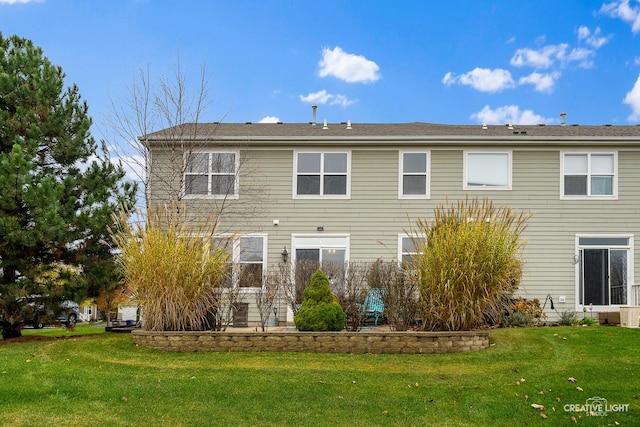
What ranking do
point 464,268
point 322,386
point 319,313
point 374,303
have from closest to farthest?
point 322,386, point 464,268, point 319,313, point 374,303

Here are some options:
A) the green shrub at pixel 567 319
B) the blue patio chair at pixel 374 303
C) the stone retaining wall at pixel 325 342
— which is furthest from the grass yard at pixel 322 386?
the green shrub at pixel 567 319

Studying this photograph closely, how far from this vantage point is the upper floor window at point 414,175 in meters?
14.4

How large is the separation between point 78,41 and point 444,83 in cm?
913

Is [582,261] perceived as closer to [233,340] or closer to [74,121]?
[233,340]

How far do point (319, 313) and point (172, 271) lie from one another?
8.08 feet

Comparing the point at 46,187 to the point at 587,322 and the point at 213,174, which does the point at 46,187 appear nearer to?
the point at 213,174

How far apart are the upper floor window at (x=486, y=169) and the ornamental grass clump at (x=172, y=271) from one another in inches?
306

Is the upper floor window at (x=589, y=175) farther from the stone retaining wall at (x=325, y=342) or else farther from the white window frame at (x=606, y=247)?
the stone retaining wall at (x=325, y=342)

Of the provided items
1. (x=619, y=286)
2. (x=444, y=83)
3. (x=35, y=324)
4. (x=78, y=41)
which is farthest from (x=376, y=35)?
(x=35, y=324)

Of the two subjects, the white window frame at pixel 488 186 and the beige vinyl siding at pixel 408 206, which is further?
the white window frame at pixel 488 186

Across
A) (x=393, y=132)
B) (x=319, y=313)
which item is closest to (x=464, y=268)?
(x=319, y=313)

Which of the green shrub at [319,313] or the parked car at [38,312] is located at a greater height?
the green shrub at [319,313]

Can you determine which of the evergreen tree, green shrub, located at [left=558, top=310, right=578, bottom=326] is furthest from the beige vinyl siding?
the evergreen tree

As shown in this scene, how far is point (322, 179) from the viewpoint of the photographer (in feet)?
47.4
